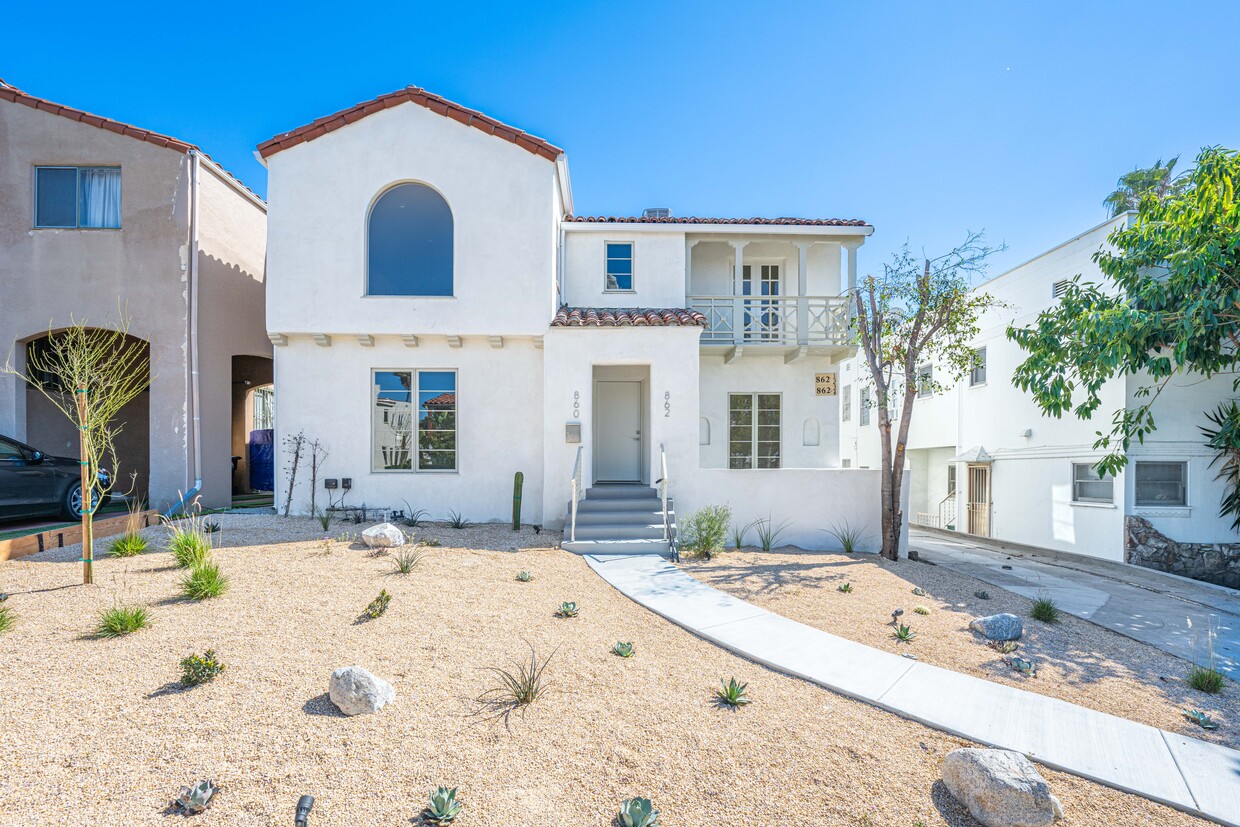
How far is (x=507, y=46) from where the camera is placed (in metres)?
10.7

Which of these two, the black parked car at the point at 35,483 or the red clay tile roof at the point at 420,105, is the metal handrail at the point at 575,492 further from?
the black parked car at the point at 35,483

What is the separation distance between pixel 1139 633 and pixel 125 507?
17.0 m

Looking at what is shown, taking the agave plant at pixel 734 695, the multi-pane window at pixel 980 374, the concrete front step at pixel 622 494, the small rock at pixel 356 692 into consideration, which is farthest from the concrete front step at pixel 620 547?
the multi-pane window at pixel 980 374

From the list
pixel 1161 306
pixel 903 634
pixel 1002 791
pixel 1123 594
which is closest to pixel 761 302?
pixel 1161 306

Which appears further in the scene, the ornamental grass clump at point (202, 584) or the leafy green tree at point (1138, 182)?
the leafy green tree at point (1138, 182)

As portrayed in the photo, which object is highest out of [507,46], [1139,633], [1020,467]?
[507,46]

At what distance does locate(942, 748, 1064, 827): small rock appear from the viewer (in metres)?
3.23

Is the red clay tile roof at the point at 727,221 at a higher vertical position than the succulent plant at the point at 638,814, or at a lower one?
higher

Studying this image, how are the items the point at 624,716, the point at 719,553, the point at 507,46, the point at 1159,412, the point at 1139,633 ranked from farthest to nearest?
the point at 1159,412, the point at 507,46, the point at 719,553, the point at 1139,633, the point at 624,716

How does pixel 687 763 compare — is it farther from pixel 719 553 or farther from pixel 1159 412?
pixel 1159 412

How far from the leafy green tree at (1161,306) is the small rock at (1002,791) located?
831cm

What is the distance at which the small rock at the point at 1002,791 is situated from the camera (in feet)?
10.6

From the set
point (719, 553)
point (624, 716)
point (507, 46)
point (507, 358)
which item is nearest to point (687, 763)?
point (624, 716)

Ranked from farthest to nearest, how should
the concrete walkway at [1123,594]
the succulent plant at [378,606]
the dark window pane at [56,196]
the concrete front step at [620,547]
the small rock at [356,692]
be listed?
1. the dark window pane at [56,196]
2. the concrete front step at [620,547]
3. the concrete walkway at [1123,594]
4. the succulent plant at [378,606]
5. the small rock at [356,692]
